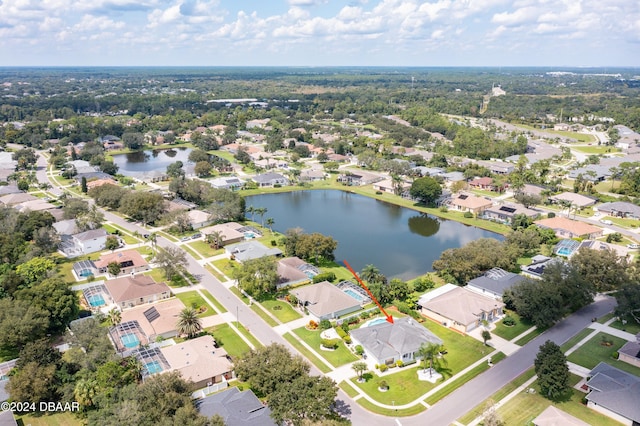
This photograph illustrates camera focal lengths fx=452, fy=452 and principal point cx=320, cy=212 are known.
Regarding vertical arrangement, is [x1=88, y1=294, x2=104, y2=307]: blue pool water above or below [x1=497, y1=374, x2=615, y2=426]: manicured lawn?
below

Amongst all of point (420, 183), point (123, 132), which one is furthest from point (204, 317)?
point (123, 132)

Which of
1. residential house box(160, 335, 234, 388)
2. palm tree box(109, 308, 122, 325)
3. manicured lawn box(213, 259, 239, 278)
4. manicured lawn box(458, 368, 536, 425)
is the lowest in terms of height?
manicured lawn box(213, 259, 239, 278)

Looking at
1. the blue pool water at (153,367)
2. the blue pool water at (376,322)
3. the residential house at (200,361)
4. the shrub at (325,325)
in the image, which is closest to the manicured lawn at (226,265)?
the shrub at (325,325)

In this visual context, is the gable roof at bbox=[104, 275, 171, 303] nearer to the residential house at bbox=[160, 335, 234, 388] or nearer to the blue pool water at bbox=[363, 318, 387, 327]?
the residential house at bbox=[160, 335, 234, 388]

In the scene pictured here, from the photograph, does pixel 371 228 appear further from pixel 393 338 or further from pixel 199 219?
pixel 393 338

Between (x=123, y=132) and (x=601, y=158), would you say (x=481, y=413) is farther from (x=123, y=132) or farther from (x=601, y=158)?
(x=123, y=132)

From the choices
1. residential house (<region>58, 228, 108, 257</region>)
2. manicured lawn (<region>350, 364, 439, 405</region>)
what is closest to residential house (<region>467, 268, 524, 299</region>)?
manicured lawn (<region>350, 364, 439, 405</region>)
